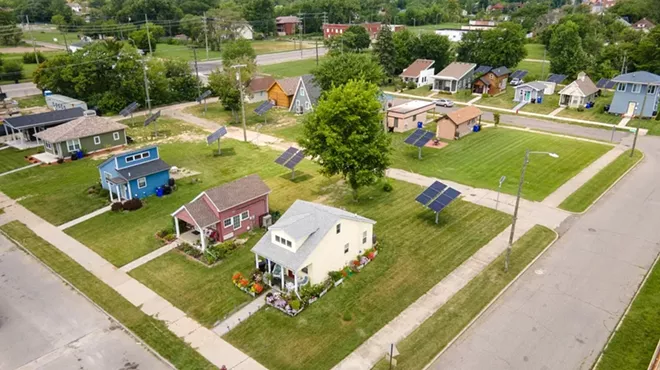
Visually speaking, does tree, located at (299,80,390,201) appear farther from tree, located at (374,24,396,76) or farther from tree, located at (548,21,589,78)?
tree, located at (548,21,589,78)

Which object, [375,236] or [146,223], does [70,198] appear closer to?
[146,223]

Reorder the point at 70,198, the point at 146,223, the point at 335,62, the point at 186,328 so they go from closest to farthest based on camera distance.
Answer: the point at 186,328 → the point at 146,223 → the point at 70,198 → the point at 335,62

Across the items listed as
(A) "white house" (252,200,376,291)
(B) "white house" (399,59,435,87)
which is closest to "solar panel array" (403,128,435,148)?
(A) "white house" (252,200,376,291)

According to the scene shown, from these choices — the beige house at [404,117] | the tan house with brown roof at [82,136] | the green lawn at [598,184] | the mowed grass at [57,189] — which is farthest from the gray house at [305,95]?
the green lawn at [598,184]

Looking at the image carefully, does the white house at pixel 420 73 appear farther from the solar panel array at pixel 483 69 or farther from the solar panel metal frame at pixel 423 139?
the solar panel metal frame at pixel 423 139

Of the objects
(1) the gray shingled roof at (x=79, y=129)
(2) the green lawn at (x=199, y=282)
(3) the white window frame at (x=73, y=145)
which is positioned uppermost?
(1) the gray shingled roof at (x=79, y=129)

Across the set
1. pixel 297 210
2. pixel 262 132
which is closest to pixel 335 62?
pixel 262 132
